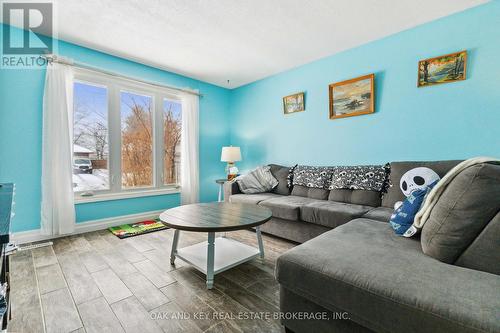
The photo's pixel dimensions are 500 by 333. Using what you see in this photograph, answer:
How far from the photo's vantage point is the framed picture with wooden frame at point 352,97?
2.85 m

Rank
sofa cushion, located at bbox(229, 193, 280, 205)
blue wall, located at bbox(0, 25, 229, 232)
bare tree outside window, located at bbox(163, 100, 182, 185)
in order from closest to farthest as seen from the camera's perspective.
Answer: blue wall, located at bbox(0, 25, 229, 232) → sofa cushion, located at bbox(229, 193, 280, 205) → bare tree outside window, located at bbox(163, 100, 182, 185)

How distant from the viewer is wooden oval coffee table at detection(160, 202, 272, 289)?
171 cm

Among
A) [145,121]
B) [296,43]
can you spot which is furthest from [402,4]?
[145,121]

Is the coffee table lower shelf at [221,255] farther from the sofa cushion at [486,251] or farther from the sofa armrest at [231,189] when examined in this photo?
the sofa cushion at [486,251]

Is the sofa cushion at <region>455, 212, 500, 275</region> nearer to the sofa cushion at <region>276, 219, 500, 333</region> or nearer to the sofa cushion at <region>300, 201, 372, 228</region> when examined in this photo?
the sofa cushion at <region>276, 219, 500, 333</region>

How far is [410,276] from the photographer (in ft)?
3.13

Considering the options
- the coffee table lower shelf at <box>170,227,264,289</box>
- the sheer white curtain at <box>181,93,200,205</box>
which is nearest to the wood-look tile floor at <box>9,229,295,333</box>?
the coffee table lower shelf at <box>170,227,264,289</box>

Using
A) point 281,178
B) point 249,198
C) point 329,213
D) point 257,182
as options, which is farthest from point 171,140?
point 329,213

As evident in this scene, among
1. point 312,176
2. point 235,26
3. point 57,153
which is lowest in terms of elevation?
point 312,176

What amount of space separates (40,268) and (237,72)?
354 centimetres

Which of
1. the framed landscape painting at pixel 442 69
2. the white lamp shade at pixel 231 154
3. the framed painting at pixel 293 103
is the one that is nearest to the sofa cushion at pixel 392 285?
the framed landscape painting at pixel 442 69

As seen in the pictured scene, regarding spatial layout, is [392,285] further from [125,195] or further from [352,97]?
[125,195]

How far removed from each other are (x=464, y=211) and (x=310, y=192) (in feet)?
6.80

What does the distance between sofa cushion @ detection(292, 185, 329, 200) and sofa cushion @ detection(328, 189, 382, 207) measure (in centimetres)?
10
